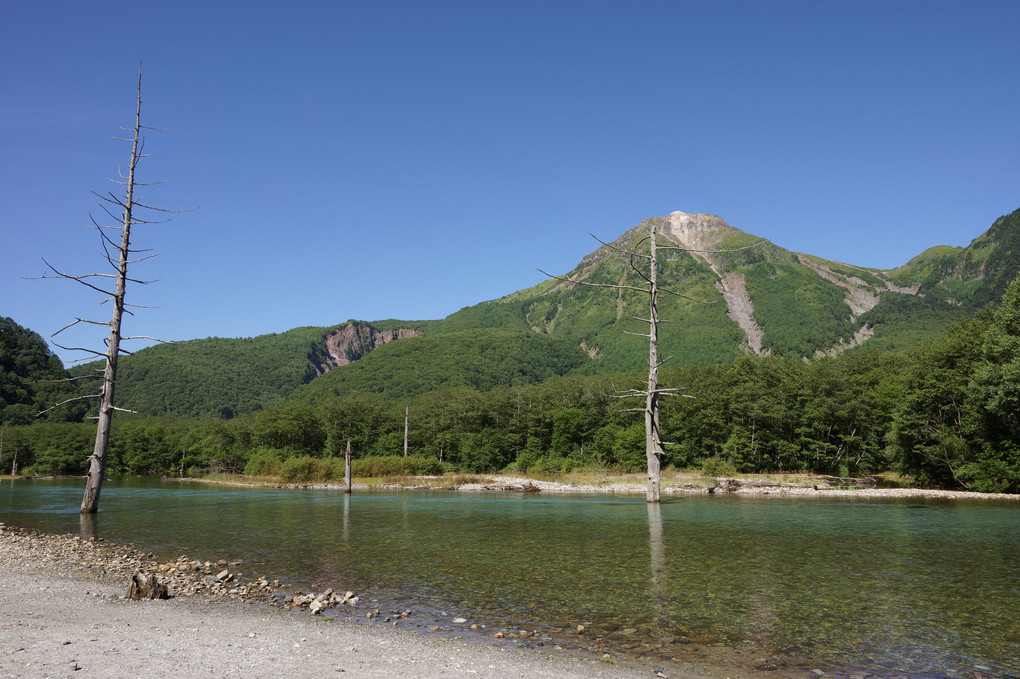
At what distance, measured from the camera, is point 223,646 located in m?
8.38

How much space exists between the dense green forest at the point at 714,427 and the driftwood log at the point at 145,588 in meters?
36.6

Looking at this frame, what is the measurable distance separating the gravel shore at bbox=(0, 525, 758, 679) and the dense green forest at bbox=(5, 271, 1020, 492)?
36.5 m

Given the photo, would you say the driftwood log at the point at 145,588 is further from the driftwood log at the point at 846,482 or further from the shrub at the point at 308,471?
the shrub at the point at 308,471

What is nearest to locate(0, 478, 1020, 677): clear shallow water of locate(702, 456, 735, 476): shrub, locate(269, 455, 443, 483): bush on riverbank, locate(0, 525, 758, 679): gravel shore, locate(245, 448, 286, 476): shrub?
locate(0, 525, 758, 679): gravel shore

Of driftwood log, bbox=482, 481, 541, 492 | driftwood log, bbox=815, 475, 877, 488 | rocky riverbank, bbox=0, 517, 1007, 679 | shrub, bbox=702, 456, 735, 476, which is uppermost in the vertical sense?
rocky riverbank, bbox=0, 517, 1007, 679

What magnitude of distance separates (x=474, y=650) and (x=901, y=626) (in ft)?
23.8

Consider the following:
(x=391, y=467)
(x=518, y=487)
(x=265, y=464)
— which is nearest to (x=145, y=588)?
(x=518, y=487)

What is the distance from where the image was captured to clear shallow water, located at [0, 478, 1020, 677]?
9.64 meters

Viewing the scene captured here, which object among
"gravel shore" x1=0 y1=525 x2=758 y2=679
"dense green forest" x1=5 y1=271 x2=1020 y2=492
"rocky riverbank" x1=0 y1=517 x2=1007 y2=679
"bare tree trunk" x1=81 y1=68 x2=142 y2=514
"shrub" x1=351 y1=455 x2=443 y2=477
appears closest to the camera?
"gravel shore" x1=0 y1=525 x2=758 y2=679

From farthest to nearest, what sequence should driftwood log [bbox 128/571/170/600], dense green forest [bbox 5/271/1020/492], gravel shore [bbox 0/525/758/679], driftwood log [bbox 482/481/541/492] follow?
driftwood log [bbox 482/481/541/492] → dense green forest [bbox 5/271/1020/492] → driftwood log [bbox 128/571/170/600] → gravel shore [bbox 0/525/758/679]

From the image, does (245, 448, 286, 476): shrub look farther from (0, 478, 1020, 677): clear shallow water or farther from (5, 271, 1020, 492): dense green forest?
(0, 478, 1020, 677): clear shallow water

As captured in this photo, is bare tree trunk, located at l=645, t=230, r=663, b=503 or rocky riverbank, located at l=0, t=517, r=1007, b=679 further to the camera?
bare tree trunk, located at l=645, t=230, r=663, b=503

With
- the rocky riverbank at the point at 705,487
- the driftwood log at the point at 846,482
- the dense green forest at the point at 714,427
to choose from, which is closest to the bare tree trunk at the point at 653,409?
the dense green forest at the point at 714,427

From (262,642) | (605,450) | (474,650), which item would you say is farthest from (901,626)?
(605,450)
